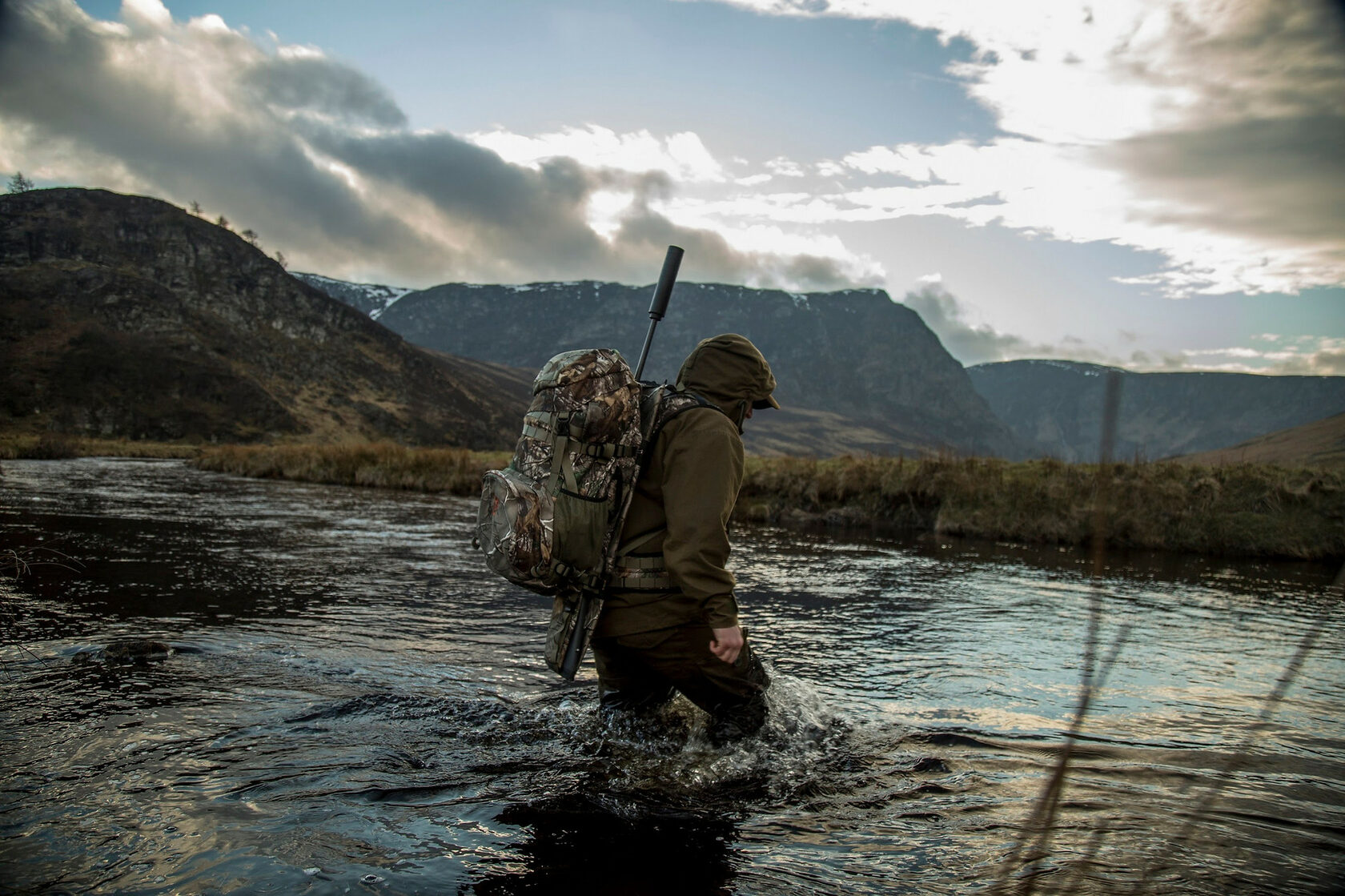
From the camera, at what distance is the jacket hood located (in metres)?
4.46

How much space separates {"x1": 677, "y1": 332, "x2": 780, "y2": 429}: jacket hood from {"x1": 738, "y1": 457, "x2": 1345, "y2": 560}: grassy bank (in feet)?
35.9

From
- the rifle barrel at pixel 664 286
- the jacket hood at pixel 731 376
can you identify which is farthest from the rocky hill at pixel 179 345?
the jacket hood at pixel 731 376

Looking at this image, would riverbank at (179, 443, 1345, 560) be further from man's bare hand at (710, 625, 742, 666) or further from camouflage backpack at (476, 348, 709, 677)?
camouflage backpack at (476, 348, 709, 677)

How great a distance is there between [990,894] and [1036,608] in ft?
24.2

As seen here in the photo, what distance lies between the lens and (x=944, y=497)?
62.0 ft

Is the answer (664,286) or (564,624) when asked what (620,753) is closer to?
(564,624)

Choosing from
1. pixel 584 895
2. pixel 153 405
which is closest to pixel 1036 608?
pixel 584 895

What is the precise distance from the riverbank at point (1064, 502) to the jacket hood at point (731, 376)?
10385 mm

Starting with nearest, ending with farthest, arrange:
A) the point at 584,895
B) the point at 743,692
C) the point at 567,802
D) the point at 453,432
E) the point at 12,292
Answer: the point at 584,895, the point at 567,802, the point at 743,692, the point at 12,292, the point at 453,432

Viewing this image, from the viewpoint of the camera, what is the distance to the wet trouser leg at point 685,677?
430cm

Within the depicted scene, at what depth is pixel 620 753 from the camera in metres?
4.76

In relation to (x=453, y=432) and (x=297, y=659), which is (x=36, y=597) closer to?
(x=297, y=659)

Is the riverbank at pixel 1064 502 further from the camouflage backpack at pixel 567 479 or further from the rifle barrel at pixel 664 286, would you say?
the camouflage backpack at pixel 567 479

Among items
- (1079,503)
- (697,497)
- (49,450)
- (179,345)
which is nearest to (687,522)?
(697,497)
